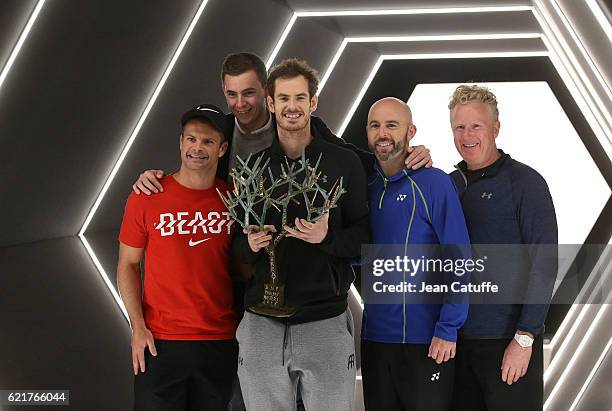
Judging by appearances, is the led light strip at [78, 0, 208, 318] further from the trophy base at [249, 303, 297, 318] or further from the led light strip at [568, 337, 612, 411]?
the led light strip at [568, 337, 612, 411]

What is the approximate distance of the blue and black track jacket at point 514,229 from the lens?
2629 millimetres

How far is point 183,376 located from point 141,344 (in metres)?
0.18

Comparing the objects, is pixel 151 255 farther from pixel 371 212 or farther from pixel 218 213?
pixel 371 212

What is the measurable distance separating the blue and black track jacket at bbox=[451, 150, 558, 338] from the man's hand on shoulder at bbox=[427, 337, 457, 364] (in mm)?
143

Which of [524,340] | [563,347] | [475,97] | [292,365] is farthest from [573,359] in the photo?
[292,365]

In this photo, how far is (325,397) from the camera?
2.48 metres

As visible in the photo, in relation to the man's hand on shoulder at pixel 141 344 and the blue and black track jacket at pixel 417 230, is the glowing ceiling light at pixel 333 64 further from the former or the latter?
the man's hand on shoulder at pixel 141 344

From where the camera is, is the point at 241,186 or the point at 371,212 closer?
the point at 241,186

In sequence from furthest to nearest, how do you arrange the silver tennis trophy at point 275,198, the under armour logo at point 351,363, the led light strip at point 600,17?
the under armour logo at point 351,363, the silver tennis trophy at point 275,198, the led light strip at point 600,17

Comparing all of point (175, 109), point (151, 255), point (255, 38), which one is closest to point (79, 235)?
point (175, 109)

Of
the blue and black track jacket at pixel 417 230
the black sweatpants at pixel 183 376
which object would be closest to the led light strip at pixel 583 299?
the blue and black track jacket at pixel 417 230

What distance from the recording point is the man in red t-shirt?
264 centimetres

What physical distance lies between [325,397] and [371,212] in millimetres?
642

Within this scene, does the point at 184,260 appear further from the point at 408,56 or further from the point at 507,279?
the point at 408,56
